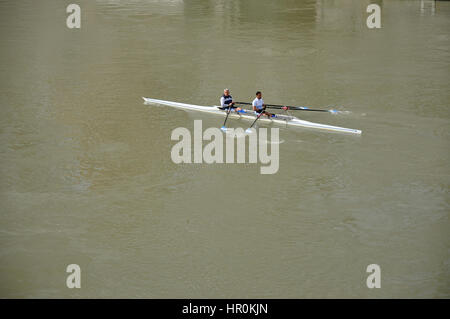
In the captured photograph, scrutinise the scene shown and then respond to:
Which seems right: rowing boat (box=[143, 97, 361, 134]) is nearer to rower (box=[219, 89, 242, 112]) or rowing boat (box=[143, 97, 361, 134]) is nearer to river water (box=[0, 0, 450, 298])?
rower (box=[219, 89, 242, 112])

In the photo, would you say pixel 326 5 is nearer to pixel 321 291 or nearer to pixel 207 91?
pixel 207 91

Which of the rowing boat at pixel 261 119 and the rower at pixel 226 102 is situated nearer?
the rowing boat at pixel 261 119

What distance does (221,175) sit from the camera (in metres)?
11.5

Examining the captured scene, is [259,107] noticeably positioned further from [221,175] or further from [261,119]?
[221,175]

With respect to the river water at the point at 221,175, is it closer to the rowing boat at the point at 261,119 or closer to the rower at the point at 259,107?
the rowing boat at the point at 261,119

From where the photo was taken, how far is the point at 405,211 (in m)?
10.1

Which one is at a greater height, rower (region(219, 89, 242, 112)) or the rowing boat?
rower (region(219, 89, 242, 112))

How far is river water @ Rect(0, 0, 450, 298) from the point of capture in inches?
342

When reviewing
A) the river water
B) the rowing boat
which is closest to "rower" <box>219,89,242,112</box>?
the rowing boat

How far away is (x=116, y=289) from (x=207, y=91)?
8616mm

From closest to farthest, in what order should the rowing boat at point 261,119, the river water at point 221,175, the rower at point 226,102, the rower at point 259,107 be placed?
the river water at point 221,175 < the rowing boat at point 261,119 < the rower at point 259,107 < the rower at point 226,102

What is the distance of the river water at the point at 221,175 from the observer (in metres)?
8.68

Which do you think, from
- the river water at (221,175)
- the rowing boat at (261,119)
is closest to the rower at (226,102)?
the rowing boat at (261,119)

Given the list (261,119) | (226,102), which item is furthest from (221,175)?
(226,102)
